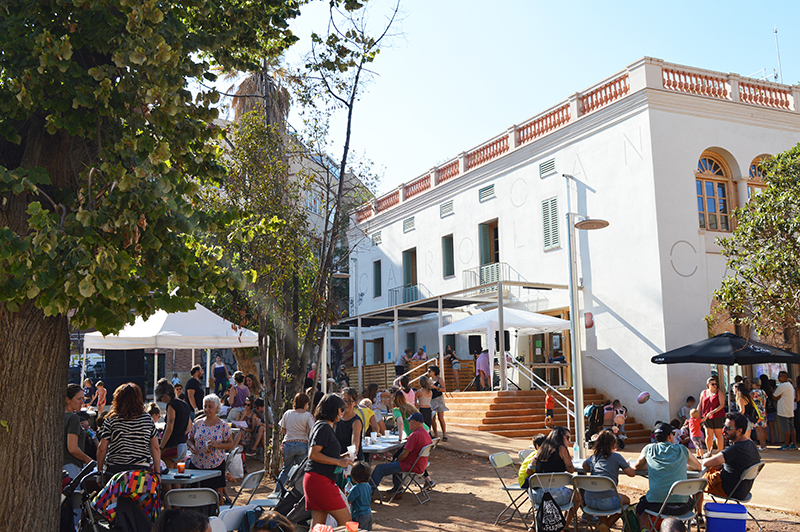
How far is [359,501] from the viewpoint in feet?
22.2

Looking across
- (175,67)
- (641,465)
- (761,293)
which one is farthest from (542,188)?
(175,67)

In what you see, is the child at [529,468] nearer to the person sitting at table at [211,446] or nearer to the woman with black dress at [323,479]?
the woman with black dress at [323,479]

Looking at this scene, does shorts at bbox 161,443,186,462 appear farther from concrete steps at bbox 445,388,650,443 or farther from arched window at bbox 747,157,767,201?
arched window at bbox 747,157,767,201

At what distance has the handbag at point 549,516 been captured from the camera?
21.9 ft

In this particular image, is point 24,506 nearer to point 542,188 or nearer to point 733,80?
point 542,188

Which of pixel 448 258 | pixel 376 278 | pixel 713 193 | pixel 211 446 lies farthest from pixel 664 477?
pixel 376 278

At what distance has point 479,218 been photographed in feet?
71.7

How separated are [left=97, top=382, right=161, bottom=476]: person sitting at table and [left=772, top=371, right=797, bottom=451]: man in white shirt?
41.3 feet

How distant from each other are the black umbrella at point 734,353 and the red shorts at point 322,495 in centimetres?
935

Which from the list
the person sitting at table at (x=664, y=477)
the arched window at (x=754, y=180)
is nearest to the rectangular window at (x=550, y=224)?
the arched window at (x=754, y=180)

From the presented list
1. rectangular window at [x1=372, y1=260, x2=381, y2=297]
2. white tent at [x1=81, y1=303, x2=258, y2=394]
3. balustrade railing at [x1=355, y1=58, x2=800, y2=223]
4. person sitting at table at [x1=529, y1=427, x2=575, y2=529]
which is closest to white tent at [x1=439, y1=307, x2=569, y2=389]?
balustrade railing at [x1=355, y1=58, x2=800, y2=223]

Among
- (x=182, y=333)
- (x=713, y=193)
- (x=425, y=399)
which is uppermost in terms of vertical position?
(x=713, y=193)

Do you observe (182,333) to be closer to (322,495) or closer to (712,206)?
(322,495)

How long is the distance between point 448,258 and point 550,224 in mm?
5146
